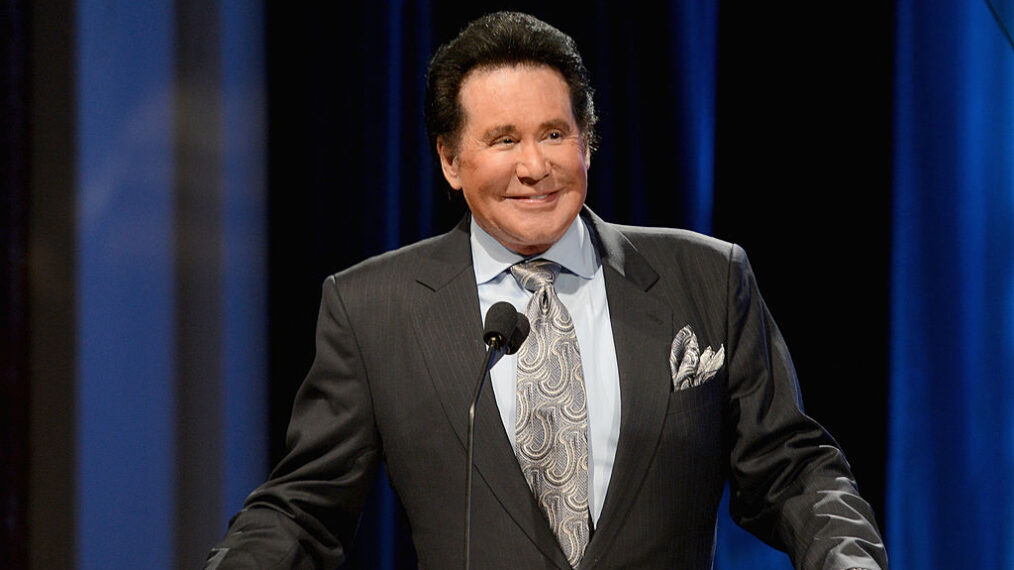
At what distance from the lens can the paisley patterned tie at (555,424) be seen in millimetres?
1606

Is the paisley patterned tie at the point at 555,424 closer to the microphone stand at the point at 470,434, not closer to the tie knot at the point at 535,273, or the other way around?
the tie knot at the point at 535,273

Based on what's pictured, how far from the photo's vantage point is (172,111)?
119 inches

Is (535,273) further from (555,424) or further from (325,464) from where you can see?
(325,464)

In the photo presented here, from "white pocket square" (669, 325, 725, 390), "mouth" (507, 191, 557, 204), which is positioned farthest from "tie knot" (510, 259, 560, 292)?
"white pocket square" (669, 325, 725, 390)

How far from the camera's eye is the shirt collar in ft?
5.77

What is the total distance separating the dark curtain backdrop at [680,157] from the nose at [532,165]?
3.33 feet

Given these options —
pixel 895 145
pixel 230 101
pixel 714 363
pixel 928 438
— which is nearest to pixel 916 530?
pixel 928 438

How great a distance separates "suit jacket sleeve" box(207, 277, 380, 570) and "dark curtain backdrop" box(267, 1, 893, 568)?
1079 millimetres

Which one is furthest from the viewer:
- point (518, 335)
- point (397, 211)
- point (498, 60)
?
point (397, 211)

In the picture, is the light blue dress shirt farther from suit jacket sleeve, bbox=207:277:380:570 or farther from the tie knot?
suit jacket sleeve, bbox=207:277:380:570

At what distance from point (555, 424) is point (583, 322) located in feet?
0.57

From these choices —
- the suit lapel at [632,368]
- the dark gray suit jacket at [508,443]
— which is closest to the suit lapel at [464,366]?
the dark gray suit jacket at [508,443]

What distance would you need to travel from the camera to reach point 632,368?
164 centimetres

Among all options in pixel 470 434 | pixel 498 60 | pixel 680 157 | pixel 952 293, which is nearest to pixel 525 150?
pixel 498 60
